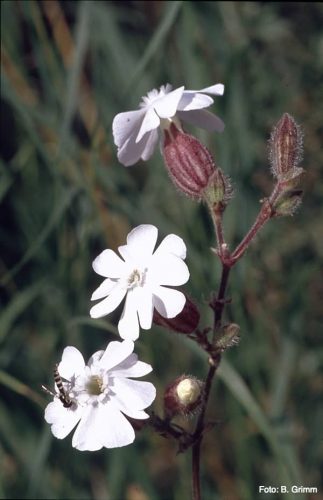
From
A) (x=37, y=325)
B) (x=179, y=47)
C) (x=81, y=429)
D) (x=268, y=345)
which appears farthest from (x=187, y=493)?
(x=179, y=47)

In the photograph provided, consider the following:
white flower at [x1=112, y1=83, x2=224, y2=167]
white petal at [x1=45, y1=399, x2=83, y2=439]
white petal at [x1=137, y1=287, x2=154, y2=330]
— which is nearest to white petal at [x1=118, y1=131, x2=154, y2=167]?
white flower at [x1=112, y1=83, x2=224, y2=167]

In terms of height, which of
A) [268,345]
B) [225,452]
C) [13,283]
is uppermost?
[13,283]

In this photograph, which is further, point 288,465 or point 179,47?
point 179,47

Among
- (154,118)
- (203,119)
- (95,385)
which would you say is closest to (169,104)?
(154,118)

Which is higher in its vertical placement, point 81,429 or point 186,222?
point 186,222

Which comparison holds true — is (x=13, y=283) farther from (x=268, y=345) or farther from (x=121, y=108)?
(x=268, y=345)

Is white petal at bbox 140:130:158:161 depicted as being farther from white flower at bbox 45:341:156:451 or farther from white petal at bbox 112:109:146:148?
white flower at bbox 45:341:156:451
